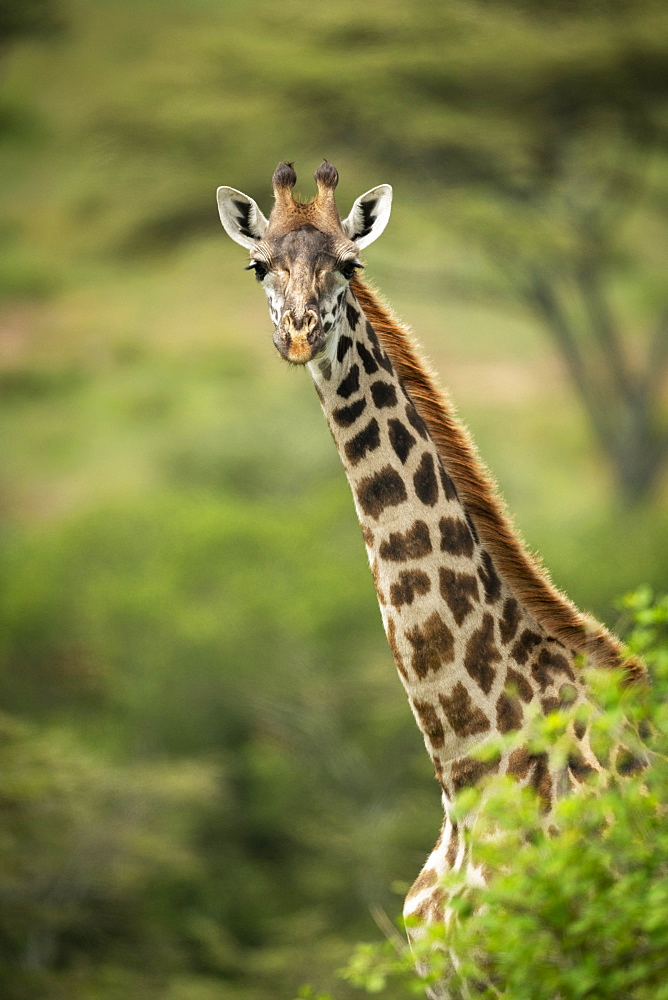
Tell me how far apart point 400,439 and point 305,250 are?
1037 mm

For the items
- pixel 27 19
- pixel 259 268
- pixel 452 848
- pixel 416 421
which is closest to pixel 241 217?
pixel 259 268

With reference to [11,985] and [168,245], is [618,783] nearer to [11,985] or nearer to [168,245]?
[11,985]

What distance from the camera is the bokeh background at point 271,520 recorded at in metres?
25.3

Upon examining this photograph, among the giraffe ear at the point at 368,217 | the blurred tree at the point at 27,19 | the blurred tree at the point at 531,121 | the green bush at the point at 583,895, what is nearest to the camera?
the green bush at the point at 583,895

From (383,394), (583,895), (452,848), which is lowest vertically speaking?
(583,895)

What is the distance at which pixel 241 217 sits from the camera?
7738 millimetres

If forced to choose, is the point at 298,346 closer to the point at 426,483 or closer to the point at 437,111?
the point at 426,483

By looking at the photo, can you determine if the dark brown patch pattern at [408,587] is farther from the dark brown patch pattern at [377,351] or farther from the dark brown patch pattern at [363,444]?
the dark brown patch pattern at [377,351]

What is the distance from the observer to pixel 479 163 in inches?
1388

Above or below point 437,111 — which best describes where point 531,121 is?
below

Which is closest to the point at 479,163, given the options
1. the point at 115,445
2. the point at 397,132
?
the point at 397,132

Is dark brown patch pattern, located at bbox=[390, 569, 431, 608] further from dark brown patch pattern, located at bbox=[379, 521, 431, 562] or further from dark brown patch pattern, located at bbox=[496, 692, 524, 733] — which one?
dark brown patch pattern, located at bbox=[496, 692, 524, 733]

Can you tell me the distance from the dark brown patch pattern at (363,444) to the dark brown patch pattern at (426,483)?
251 mm

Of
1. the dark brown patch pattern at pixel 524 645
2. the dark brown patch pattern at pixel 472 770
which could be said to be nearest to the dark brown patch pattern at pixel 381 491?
the dark brown patch pattern at pixel 524 645
